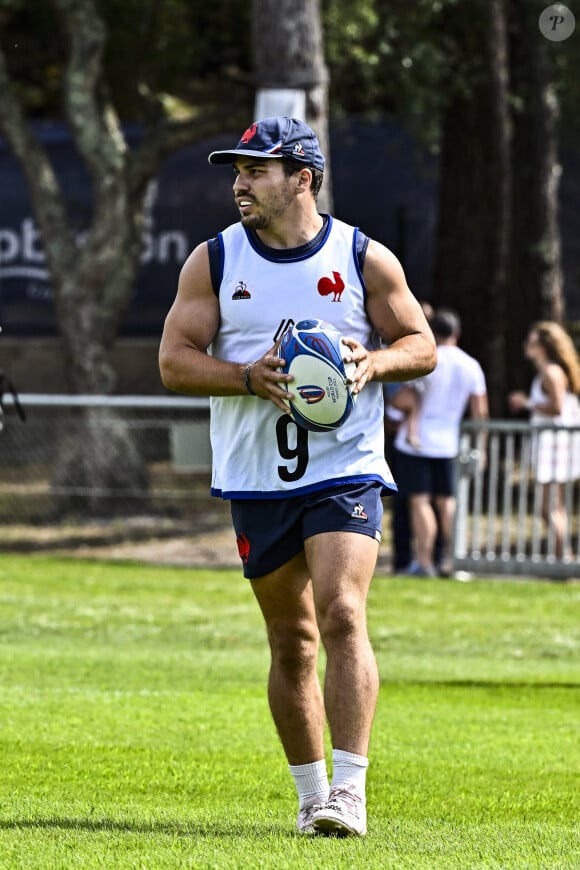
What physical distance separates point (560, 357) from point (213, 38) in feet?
28.2

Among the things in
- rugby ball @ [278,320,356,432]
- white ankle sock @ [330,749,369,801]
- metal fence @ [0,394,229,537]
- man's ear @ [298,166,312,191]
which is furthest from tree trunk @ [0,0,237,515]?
white ankle sock @ [330,749,369,801]

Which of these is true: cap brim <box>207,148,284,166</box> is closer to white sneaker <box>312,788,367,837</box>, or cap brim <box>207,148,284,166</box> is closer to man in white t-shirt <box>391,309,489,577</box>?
white sneaker <box>312,788,367,837</box>

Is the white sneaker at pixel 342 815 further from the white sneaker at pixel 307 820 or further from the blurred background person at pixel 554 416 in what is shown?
the blurred background person at pixel 554 416

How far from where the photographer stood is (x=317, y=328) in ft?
16.9

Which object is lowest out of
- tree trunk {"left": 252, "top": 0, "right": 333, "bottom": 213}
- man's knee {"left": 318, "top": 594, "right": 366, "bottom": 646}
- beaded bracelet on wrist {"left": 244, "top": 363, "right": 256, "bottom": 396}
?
man's knee {"left": 318, "top": 594, "right": 366, "bottom": 646}

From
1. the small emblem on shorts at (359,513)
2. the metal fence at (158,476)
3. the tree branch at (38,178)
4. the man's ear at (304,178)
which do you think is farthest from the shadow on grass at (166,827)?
A: the tree branch at (38,178)

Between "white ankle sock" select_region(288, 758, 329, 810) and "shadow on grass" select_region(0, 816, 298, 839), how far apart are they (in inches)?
4.2

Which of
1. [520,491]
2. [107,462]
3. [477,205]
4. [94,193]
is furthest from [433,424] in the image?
[477,205]

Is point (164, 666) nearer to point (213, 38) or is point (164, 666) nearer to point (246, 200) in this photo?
point (246, 200)

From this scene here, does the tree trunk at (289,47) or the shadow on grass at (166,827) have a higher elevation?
the tree trunk at (289,47)

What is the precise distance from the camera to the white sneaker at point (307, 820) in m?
5.11

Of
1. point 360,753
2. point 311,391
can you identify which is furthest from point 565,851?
point 311,391

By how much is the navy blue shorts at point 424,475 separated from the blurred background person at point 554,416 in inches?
29.3

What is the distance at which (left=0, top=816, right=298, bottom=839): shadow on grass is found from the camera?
514 cm
